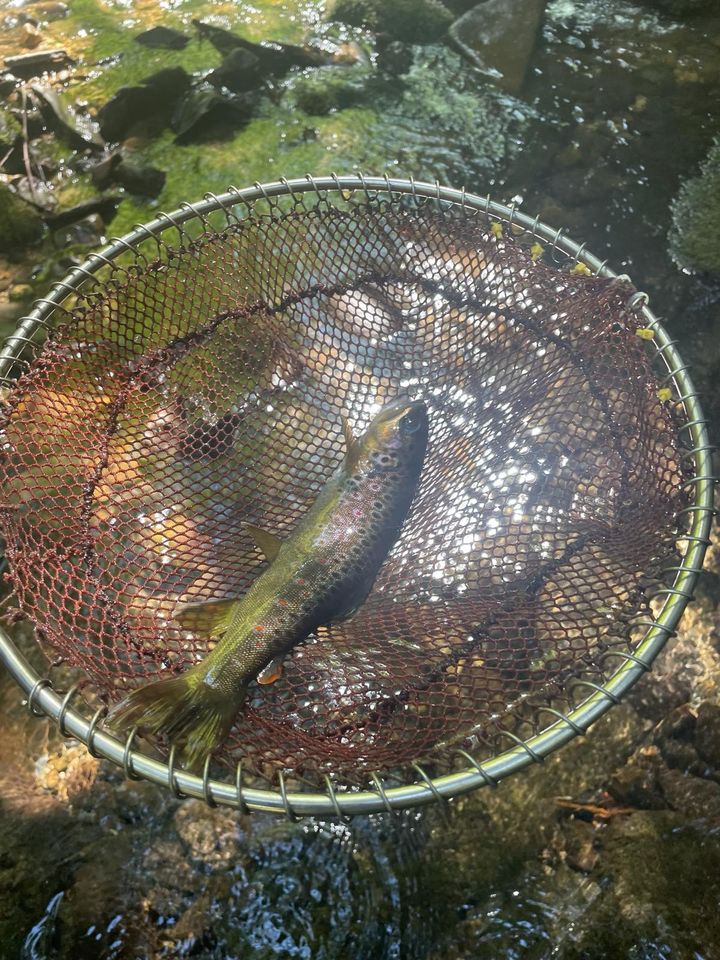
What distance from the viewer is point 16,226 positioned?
183 inches

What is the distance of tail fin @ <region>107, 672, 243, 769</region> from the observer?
83.7 inches

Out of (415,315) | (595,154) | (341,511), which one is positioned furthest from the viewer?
(595,154)

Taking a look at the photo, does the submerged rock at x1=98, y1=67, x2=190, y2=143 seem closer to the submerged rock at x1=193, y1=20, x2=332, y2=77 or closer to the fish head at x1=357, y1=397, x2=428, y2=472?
the submerged rock at x1=193, y1=20, x2=332, y2=77

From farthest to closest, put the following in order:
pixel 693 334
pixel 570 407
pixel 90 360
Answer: pixel 693 334 → pixel 570 407 → pixel 90 360

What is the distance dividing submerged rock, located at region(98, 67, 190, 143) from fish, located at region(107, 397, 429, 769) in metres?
3.85

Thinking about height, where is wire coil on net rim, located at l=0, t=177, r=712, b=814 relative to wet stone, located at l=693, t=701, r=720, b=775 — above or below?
above

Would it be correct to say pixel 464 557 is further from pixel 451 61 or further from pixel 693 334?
pixel 451 61

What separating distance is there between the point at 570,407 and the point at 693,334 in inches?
55.3

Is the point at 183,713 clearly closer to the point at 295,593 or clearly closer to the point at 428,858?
the point at 295,593

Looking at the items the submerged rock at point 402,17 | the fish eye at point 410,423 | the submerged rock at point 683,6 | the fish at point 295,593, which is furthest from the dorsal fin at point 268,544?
the submerged rock at point 683,6

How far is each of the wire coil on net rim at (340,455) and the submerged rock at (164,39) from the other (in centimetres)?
365

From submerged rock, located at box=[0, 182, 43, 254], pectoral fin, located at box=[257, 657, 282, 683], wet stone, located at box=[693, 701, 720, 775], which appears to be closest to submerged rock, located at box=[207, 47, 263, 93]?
submerged rock, located at box=[0, 182, 43, 254]

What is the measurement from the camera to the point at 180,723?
7.14 feet

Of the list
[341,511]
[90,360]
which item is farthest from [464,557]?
[90,360]
